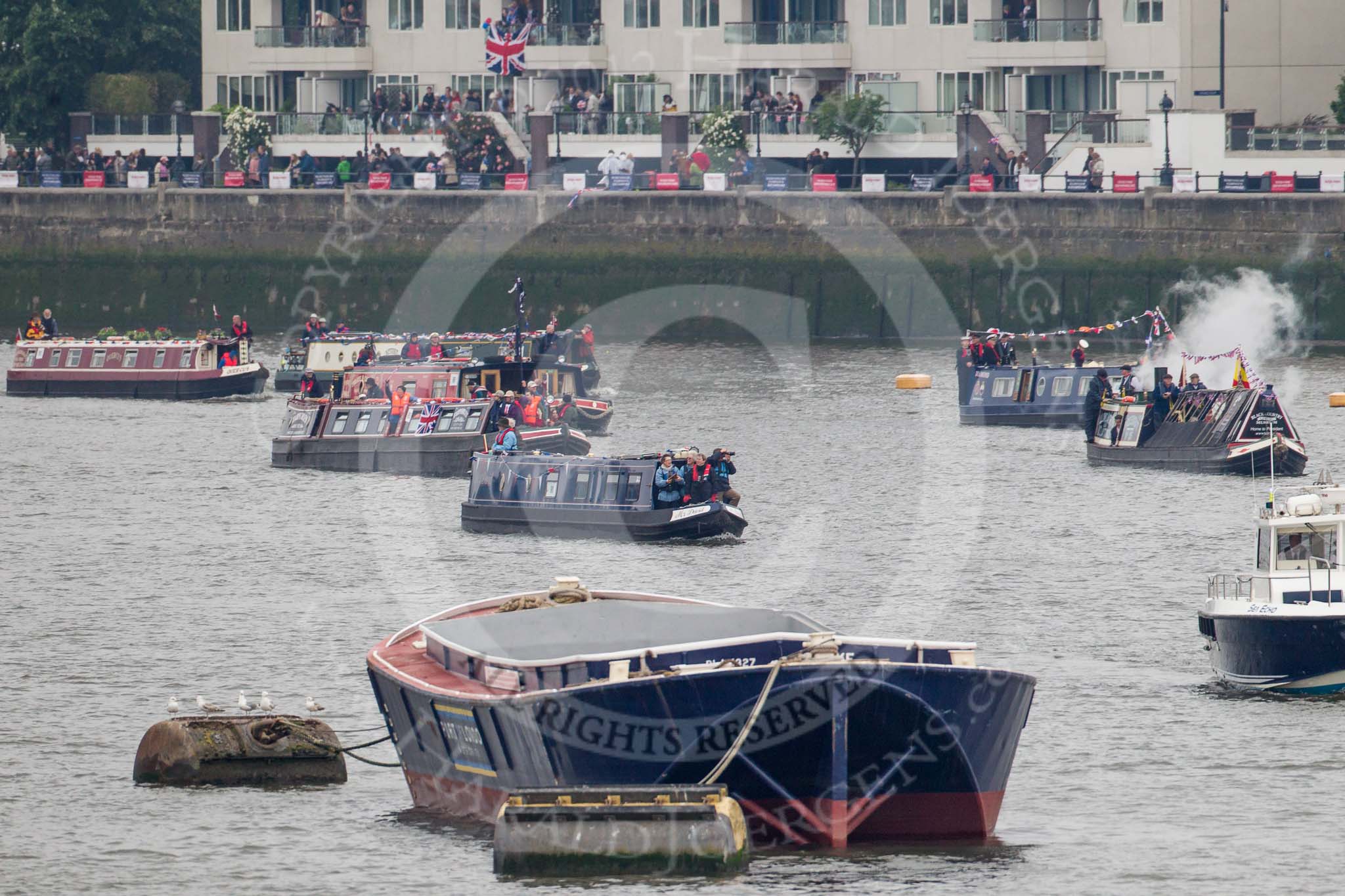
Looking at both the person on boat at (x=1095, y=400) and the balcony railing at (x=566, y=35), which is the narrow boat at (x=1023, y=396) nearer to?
the person on boat at (x=1095, y=400)

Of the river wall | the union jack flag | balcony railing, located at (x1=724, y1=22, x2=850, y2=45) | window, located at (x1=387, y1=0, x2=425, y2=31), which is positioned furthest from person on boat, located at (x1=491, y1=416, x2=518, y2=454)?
window, located at (x1=387, y1=0, x2=425, y2=31)

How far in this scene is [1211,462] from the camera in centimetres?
6300

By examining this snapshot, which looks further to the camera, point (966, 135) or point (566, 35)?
point (566, 35)

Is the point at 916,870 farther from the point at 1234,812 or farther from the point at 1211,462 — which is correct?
the point at 1211,462

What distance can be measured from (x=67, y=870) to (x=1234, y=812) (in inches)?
539

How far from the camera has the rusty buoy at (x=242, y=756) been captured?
32.4 metres

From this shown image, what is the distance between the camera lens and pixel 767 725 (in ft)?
88.1

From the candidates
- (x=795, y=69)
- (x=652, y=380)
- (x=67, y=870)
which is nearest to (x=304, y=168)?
(x=795, y=69)

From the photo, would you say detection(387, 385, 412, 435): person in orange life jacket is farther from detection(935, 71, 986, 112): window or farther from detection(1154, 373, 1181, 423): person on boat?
detection(935, 71, 986, 112): window

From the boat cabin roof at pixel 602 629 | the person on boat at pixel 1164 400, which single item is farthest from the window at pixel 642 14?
the boat cabin roof at pixel 602 629

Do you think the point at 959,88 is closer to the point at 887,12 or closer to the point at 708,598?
the point at 887,12

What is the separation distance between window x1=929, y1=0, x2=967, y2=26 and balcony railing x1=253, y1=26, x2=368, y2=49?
26.0 meters

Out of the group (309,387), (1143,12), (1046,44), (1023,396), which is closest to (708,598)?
(309,387)

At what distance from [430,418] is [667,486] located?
1484cm
